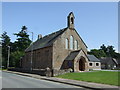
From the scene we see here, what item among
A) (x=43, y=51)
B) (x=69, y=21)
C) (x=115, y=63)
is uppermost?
(x=69, y=21)

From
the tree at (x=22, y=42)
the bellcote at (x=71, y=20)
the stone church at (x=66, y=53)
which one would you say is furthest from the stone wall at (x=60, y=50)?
the tree at (x=22, y=42)

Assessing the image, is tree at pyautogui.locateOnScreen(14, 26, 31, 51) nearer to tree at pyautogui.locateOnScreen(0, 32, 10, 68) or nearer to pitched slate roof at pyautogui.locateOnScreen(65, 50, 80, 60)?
tree at pyautogui.locateOnScreen(0, 32, 10, 68)

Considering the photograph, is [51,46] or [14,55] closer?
[51,46]

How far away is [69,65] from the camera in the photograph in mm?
41250

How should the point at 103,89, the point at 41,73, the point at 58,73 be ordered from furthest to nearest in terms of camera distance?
the point at 41,73, the point at 58,73, the point at 103,89

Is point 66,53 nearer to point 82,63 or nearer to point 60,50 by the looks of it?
point 60,50

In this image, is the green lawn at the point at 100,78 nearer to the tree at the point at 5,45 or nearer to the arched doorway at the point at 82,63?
the arched doorway at the point at 82,63

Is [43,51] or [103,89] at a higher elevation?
[43,51]

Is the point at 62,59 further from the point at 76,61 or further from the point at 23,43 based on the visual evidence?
the point at 23,43

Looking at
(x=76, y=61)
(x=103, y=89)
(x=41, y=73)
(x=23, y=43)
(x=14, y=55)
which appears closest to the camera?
(x=103, y=89)

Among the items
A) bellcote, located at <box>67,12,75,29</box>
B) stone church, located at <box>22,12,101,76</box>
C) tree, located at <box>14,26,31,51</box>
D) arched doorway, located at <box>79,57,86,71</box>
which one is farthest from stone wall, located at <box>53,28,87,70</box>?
tree, located at <box>14,26,31,51</box>

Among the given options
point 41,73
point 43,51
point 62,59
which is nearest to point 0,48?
point 43,51

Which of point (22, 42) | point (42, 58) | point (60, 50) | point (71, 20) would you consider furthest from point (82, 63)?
point (22, 42)

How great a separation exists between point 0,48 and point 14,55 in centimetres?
2971
